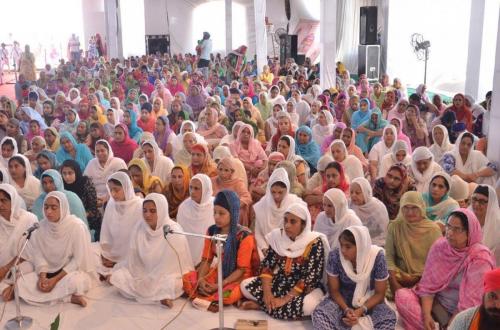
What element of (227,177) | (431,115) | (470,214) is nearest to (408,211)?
(470,214)

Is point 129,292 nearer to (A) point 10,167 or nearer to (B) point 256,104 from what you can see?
(A) point 10,167

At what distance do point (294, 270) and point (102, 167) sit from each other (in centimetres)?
237

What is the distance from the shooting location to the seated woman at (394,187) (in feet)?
12.7

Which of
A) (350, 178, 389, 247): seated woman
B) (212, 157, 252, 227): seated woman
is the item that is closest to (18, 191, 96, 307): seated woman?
(212, 157, 252, 227): seated woman

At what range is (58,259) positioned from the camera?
11.1 ft

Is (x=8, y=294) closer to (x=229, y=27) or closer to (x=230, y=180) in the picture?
(x=230, y=180)

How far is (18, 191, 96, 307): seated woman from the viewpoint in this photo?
10.7 ft

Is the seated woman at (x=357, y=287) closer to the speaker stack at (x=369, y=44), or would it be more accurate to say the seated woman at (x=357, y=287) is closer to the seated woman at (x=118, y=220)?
the seated woman at (x=118, y=220)

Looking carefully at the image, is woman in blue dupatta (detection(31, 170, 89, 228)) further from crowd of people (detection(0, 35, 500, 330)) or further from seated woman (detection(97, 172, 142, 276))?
seated woman (detection(97, 172, 142, 276))

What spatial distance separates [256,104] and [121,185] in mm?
4959

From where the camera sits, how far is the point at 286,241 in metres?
3.05

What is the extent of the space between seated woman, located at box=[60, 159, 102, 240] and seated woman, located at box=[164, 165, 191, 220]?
1.79 ft

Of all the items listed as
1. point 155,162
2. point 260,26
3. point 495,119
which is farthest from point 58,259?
point 260,26

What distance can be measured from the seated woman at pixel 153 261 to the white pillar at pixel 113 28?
449 inches
